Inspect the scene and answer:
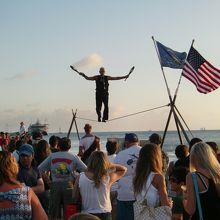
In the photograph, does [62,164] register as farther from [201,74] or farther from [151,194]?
[201,74]

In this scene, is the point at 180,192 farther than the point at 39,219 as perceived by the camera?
Yes

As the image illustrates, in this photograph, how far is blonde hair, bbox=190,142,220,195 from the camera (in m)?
5.16

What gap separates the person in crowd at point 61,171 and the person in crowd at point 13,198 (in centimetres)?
309

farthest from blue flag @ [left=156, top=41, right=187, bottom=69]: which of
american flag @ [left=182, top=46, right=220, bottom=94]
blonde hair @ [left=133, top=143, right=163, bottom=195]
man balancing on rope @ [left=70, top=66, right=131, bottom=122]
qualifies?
blonde hair @ [left=133, top=143, right=163, bottom=195]

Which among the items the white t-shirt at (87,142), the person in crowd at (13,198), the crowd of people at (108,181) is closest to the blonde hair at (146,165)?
the crowd of people at (108,181)

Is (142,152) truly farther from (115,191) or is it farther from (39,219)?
(115,191)

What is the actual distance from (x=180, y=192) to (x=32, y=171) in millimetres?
1982

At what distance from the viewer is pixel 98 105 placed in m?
15.1

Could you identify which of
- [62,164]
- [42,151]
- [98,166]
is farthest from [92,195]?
[42,151]

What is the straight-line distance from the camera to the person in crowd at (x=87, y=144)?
10.3m

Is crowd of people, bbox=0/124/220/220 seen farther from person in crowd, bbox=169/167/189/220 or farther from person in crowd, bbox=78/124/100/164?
person in crowd, bbox=78/124/100/164

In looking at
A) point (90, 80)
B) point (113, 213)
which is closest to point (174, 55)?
point (90, 80)

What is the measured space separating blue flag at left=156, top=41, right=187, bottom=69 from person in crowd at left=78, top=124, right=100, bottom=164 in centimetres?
453

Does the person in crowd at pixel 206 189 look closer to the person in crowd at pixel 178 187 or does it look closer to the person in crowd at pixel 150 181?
the person in crowd at pixel 150 181
